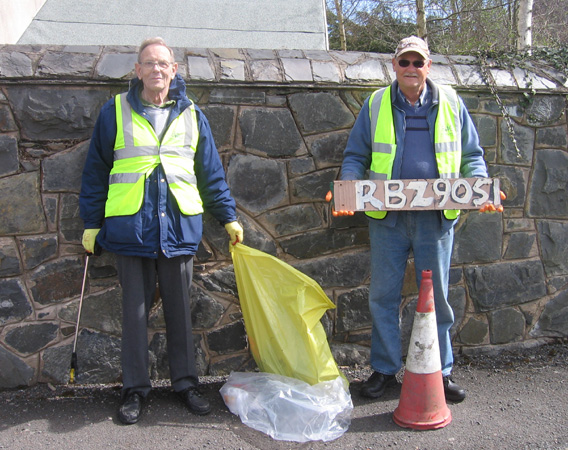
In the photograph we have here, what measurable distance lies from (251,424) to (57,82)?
215 centimetres

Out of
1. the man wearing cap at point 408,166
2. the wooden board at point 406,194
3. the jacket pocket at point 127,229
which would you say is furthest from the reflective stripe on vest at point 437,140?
the jacket pocket at point 127,229

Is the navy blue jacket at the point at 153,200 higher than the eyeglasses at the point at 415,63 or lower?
lower

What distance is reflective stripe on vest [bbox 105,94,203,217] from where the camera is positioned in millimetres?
2939

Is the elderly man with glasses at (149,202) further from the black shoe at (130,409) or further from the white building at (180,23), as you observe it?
the white building at (180,23)

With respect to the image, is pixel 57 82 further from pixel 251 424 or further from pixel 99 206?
pixel 251 424

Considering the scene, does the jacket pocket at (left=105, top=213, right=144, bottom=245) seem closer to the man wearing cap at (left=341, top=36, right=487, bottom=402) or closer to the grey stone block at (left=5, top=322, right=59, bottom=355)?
the grey stone block at (left=5, top=322, right=59, bottom=355)

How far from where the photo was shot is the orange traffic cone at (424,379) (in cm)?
293

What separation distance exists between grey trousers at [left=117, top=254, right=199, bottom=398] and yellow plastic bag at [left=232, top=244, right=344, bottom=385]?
337 mm

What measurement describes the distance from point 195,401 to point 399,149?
1.75 metres

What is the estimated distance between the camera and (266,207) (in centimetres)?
357

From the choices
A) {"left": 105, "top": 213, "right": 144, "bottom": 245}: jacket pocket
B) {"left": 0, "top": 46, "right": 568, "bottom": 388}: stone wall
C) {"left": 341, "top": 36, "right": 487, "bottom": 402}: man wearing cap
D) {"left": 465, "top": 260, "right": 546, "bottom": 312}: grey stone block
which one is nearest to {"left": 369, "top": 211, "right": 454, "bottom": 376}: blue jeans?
{"left": 341, "top": 36, "right": 487, "bottom": 402}: man wearing cap

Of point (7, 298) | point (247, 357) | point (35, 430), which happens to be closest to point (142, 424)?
point (35, 430)

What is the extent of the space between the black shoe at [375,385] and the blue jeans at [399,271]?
43 millimetres

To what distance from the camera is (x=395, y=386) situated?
11.2ft
